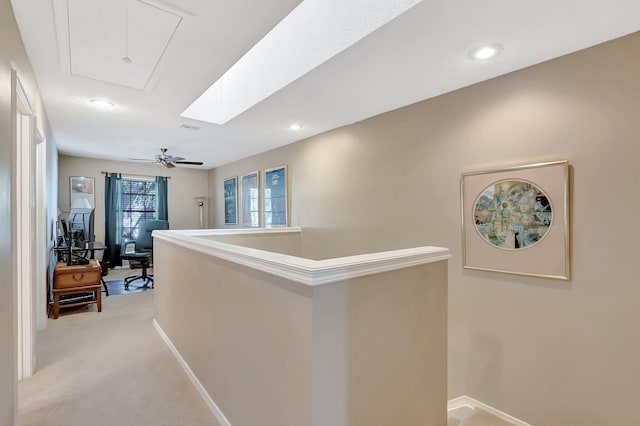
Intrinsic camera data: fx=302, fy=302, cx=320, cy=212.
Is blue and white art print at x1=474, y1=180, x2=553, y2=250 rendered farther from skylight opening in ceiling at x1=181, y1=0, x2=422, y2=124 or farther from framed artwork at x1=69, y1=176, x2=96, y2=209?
framed artwork at x1=69, y1=176, x2=96, y2=209

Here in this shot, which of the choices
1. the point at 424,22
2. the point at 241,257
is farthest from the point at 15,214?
the point at 424,22

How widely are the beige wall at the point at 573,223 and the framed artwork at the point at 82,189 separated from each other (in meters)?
6.19

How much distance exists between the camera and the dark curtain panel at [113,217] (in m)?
6.44

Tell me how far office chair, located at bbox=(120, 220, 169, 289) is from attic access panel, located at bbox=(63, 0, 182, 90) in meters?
3.70

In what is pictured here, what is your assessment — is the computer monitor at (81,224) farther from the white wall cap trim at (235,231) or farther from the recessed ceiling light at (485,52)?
the recessed ceiling light at (485,52)

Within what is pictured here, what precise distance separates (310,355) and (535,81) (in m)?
2.38

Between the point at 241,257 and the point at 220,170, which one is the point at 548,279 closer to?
the point at 241,257

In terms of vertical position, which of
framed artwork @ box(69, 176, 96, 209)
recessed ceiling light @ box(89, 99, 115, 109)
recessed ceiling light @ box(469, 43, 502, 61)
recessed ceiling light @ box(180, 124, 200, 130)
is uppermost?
recessed ceiling light @ box(89, 99, 115, 109)

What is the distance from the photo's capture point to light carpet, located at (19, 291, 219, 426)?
191 centimetres

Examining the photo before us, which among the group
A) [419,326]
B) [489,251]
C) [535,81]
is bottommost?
[419,326]

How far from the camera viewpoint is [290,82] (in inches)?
97.0

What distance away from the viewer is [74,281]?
A: 363 cm

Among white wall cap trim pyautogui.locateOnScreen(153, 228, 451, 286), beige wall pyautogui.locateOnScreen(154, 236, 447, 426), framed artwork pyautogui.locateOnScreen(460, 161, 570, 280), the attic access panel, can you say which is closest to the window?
the attic access panel

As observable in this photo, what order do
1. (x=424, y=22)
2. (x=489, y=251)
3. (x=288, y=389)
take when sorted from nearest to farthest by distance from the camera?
(x=288, y=389) < (x=424, y=22) < (x=489, y=251)
